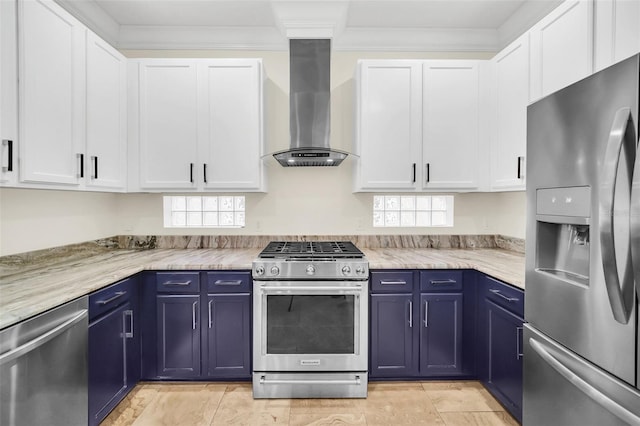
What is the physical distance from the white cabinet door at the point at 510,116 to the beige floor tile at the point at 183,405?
270cm

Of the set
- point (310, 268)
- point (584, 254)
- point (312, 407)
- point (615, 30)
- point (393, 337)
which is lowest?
point (312, 407)

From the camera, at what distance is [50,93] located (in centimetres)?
198

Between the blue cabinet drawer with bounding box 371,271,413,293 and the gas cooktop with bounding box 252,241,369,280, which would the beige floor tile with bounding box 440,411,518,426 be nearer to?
the blue cabinet drawer with bounding box 371,271,413,293

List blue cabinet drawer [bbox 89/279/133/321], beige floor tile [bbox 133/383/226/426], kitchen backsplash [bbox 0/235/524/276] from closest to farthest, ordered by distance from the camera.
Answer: blue cabinet drawer [bbox 89/279/133/321]
beige floor tile [bbox 133/383/226/426]
kitchen backsplash [bbox 0/235/524/276]

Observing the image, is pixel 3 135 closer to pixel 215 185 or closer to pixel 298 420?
pixel 215 185

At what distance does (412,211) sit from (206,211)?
2118 millimetres

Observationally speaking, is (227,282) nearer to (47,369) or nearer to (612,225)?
(47,369)

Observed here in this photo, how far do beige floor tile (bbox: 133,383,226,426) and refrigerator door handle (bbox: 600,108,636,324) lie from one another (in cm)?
222

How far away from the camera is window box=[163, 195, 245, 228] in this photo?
3375 millimetres

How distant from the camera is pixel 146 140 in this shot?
2.84m

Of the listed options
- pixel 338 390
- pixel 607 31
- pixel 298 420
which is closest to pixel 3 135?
pixel 298 420

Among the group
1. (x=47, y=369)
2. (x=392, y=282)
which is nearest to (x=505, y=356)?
(x=392, y=282)

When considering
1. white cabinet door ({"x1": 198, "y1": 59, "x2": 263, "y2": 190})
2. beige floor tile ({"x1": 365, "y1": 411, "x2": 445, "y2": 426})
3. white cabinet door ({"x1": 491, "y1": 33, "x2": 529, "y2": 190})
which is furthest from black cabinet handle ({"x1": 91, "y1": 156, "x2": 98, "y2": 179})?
white cabinet door ({"x1": 491, "y1": 33, "x2": 529, "y2": 190})

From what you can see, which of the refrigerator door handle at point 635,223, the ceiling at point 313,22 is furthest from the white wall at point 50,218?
the refrigerator door handle at point 635,223
